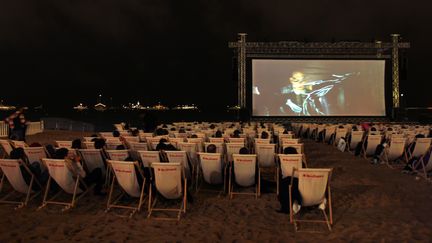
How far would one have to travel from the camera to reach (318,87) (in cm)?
2108

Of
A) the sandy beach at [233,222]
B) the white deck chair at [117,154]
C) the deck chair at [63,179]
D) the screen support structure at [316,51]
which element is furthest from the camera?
the screen support structure at [316,51]

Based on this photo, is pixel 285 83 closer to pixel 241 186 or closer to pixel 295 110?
pixel 295 110

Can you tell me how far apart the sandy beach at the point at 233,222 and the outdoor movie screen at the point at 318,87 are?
50.0 ft

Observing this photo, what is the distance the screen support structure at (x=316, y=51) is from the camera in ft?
66.3

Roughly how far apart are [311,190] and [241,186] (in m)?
1.61

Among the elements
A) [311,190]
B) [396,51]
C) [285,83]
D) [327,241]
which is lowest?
[327,241]

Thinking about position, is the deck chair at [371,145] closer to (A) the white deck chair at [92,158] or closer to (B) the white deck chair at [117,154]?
(B) the white deck chair at [117,154]

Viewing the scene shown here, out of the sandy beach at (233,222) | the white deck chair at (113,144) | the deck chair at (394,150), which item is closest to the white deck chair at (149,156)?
the sandy beach at (233,222)

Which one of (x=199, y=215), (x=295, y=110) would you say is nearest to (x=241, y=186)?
(x=199, y=215)

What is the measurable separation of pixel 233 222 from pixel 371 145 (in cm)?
596

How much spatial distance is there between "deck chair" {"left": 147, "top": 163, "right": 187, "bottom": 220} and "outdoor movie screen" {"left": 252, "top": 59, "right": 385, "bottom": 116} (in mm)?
16718

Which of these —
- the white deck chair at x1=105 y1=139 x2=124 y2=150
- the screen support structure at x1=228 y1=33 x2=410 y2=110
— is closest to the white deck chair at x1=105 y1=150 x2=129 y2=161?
the white deck chair at x1=105 y1=139 x2=124 y2=150

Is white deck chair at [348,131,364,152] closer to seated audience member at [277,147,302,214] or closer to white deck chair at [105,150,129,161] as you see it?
seated audience member at [277,147,302,214]

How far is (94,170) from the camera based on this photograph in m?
5.58
